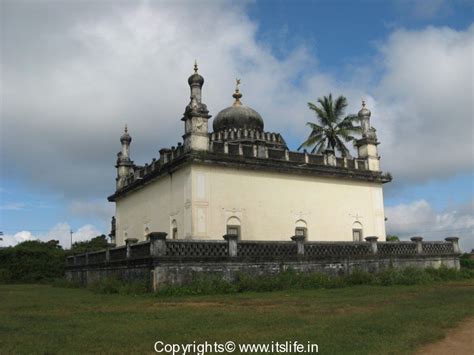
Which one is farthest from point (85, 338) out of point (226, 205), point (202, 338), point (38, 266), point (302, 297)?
point (38, 266)

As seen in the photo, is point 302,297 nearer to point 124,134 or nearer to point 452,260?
point 452,260

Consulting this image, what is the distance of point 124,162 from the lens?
33.6 metres

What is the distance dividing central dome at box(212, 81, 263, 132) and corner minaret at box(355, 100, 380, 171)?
6017mm

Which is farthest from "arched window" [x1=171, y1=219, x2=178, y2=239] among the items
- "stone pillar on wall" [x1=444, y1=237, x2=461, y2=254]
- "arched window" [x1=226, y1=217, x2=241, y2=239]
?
"stone pillar on wall" [x1=444, y1=237, x2=461, y2=254]

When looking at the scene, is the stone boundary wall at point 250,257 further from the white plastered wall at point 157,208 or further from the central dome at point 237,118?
the central dome at point 237,118

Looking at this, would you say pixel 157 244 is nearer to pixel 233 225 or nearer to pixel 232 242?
pixel 232 242

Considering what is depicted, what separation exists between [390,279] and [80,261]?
17.3 meters

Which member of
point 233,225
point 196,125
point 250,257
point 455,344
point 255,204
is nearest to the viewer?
point 455,344

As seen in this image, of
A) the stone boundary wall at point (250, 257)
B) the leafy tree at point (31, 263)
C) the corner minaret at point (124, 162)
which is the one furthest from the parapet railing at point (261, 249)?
the leafy tree at point (31, 263)

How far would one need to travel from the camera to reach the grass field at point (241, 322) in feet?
26.5

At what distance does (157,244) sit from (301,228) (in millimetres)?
10565

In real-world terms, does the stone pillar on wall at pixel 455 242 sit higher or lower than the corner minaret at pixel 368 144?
lower

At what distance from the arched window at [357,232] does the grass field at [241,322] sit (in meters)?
12.6

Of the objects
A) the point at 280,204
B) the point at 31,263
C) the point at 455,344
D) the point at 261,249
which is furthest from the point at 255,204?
the point at 31,263
